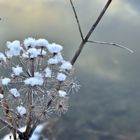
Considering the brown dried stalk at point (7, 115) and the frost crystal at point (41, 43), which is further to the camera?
the brown dried stalk at point (7, 115)

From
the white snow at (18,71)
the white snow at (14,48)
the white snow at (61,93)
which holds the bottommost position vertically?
the white snow at (61,93)

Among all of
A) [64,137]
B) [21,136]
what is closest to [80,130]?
[64,137]

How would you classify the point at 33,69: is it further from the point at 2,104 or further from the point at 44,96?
the point at 2,104

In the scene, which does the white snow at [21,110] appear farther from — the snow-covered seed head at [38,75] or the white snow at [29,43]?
the white snow at [29,43]

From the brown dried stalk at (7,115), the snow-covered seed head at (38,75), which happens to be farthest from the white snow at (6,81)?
the brown dried stalk at (7,115)

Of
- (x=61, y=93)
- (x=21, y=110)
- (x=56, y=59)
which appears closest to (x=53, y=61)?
(x=56, y=59)

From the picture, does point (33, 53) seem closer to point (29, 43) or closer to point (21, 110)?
point (29, 43)

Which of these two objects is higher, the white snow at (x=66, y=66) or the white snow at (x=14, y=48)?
the white snow at (x=14, y=48)

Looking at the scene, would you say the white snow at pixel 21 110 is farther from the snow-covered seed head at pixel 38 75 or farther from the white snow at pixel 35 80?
the white snow at pixel 35 80

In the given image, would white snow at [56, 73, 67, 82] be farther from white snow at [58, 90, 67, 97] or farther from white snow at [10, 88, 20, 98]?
white snow at [10, 88, 20, 98]
